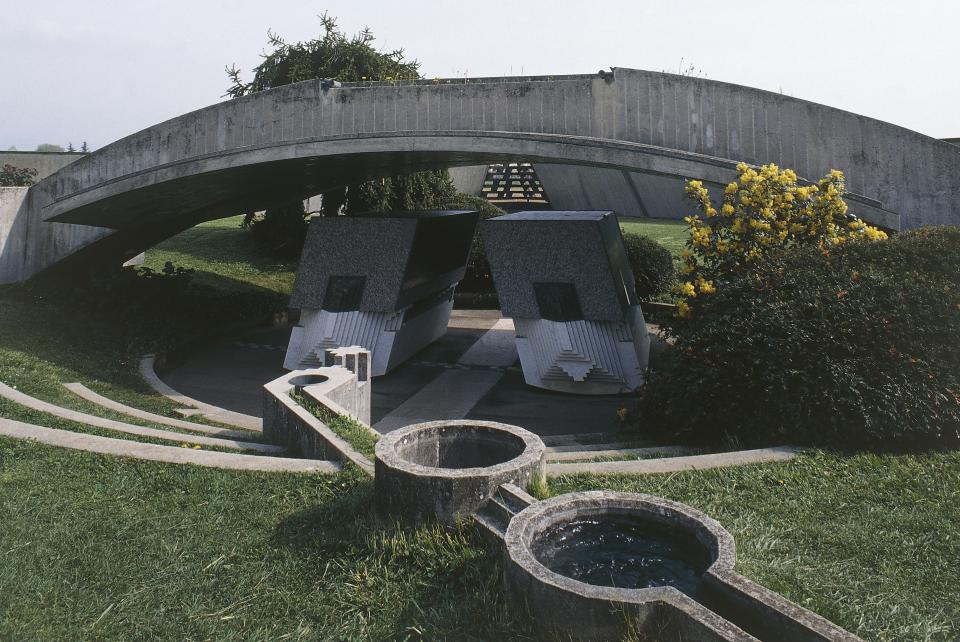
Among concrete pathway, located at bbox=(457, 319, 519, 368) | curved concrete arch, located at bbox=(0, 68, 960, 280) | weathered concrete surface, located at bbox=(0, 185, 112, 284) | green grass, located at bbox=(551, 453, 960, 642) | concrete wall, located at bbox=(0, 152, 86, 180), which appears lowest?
concrete pathway, located at bbox=(457, 319, 519, 368)

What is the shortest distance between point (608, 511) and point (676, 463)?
2.08 m

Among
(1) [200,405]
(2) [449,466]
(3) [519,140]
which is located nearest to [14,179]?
(1) [200,405]

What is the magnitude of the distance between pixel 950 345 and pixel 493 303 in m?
15.0

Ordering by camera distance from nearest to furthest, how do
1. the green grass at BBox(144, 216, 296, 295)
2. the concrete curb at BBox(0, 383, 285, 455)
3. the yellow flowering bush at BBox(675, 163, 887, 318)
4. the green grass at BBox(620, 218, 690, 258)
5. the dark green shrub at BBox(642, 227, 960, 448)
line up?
the dark green shrub at BBox(642, 227, 960, 448)
the concrete curb at BBox(0, 383, 285, 455)
the yellow flowering bush at BBox(675, 163, 887, 318)
the green grass at BBox(144, 216, 296, 295)
the green grass at BBox(620, 218, 690, 258)

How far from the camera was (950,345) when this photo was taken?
7293 millimetres

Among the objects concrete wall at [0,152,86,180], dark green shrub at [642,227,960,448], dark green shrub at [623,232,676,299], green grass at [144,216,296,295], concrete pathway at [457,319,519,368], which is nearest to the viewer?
dark green shrub at [642,227,960,448]

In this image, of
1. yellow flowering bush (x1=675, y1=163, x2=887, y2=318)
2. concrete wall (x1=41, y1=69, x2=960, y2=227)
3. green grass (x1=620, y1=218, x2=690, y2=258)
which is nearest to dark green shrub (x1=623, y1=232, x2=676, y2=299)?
green grass (x1=620, y1=218, x2=690, y2=258)

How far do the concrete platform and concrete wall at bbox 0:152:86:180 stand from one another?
18506 mm

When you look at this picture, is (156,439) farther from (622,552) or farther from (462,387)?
(462,387)

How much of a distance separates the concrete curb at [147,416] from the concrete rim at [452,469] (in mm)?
3938

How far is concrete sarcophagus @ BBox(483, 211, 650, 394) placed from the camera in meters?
13.1

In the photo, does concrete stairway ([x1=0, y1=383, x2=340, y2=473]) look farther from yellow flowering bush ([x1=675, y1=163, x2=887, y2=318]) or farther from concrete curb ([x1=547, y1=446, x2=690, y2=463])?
yellow flowering bush ([x1=675, y1=163, x2=887, y2=318])

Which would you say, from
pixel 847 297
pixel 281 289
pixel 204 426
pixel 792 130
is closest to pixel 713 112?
pixel 792 130

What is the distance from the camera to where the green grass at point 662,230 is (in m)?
26.9
